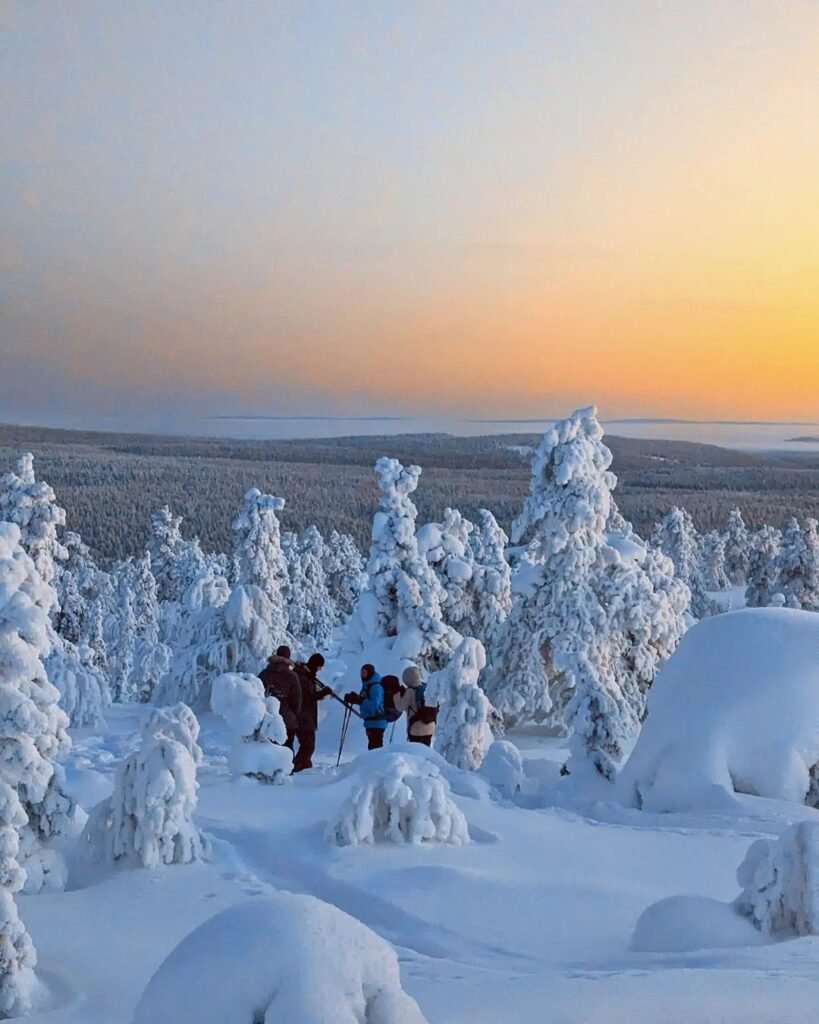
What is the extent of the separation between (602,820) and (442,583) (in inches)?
580

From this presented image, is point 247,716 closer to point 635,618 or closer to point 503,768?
point 503,768

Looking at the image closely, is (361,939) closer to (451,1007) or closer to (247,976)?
(247,976)

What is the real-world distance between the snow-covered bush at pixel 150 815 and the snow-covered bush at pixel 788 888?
4171 millimetres

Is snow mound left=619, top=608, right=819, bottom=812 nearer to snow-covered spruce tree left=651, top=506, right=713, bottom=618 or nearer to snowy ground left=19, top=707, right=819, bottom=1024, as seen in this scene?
snowy ground left=19, top=707, right=819, bottom=1024

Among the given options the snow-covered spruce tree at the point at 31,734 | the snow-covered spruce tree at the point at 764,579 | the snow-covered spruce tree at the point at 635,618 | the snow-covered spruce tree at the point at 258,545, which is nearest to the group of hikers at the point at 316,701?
the snow-covered spruce tree at the point at 31,734

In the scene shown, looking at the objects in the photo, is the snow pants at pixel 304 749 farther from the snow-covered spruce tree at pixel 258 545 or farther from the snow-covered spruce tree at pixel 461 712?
the snow-covered spruce tree at pixel 258 545

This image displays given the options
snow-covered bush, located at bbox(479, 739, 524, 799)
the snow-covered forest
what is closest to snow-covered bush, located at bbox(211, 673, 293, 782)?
the snow-covered forest

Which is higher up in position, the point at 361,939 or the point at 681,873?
the point at 361,939

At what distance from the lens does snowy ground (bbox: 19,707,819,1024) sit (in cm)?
479

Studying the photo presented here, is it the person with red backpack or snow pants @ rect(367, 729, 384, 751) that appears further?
snow pants @ rect(367, 729, 384, 751)

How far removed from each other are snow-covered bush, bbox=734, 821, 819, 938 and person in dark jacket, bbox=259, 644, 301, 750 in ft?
24.2

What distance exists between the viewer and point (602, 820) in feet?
36.0

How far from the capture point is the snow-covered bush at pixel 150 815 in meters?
7.86

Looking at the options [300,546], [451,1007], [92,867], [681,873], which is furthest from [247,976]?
[300,546]
